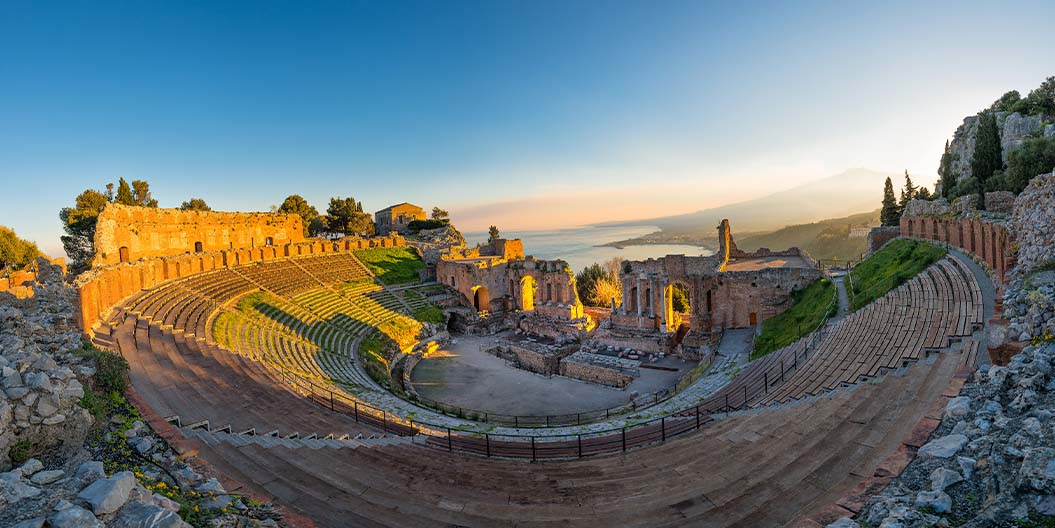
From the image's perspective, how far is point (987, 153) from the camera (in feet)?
93.6

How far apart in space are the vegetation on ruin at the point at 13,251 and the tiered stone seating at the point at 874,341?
45748 mm

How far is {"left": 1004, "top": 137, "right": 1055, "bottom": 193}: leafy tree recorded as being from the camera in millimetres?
20156

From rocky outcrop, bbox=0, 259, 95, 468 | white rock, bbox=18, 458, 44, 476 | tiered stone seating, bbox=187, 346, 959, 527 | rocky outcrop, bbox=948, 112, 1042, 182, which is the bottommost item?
tiered stone seating, bbox=187, 346, 959, 527

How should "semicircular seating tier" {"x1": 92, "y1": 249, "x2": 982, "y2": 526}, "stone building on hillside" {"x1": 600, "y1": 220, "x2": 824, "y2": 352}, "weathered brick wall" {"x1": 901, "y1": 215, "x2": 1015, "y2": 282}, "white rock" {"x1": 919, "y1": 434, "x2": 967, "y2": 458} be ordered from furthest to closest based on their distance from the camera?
"stone building on hillside" {"x1": 600, "y1": 220, "x2": 824, "y2": 352}, "weathered brick wall" {"x1": 901, "y1": 215, "x2": 1015, "y2": 282}, "semicircular seating tier" {"x1": 92, "y1": 249, "x2": 982, "y2": 526}, "white rock" {"x1": 919, "y1": 434, "x2": 967, "y2": 458}

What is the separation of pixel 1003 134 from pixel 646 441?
37.0 metres

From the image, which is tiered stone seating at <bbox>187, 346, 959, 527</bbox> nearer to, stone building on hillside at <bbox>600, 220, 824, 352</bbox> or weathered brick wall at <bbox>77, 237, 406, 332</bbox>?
weathered brick wall at <bbox>77, 237, 406, 332</bbox>

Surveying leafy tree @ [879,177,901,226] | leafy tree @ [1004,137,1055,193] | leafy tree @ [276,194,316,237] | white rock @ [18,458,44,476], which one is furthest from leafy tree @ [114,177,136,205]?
leafy tree @ [879,177,901,226]

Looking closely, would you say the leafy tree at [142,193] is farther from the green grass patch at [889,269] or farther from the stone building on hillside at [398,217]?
the green grass patch at [889,269]

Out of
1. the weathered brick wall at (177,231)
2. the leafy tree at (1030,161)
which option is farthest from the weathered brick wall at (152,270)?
the leafy tree at (1030,161)

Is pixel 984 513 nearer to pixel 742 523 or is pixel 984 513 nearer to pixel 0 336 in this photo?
pixel 742 523

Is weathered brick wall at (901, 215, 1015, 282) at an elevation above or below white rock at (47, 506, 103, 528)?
above

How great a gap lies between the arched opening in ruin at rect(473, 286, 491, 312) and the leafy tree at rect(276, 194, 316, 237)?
31.7m

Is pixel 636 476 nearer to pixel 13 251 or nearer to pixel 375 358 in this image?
pixel 375 358

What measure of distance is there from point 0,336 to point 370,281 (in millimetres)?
29260
